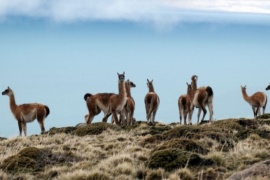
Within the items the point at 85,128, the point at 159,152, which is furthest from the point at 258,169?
the point at 85,128

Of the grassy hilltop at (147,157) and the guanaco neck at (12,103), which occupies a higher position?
the guanaco neck at (12,103)

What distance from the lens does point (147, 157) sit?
13156 millimetres

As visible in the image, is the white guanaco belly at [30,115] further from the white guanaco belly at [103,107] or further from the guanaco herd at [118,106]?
the white guanaco belly at [103,107]

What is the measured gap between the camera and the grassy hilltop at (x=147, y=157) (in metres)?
11.1

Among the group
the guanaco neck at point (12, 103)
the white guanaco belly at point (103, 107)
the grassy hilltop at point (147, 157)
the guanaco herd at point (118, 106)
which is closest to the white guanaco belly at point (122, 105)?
the guanaco herd at point (118, 106)

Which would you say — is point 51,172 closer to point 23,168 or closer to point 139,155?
point 23,168

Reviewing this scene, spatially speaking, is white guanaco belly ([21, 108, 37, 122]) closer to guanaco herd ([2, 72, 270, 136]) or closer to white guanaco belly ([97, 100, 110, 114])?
guanaco herd ([2, 72, 270, 136])

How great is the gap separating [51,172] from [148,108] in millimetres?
Answer: 15044

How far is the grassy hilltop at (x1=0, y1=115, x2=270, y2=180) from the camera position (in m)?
11.1

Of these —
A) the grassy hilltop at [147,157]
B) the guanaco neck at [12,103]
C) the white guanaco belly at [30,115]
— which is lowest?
the grassy hilltop at [147,157]

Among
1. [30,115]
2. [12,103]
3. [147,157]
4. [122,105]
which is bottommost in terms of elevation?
[147,157]

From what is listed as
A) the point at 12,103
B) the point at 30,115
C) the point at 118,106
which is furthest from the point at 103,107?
the point at 12,103

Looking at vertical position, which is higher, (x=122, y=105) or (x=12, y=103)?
(x=12, y=103)

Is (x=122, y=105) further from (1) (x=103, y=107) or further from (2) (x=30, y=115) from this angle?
(2) (x=30, y=115)
